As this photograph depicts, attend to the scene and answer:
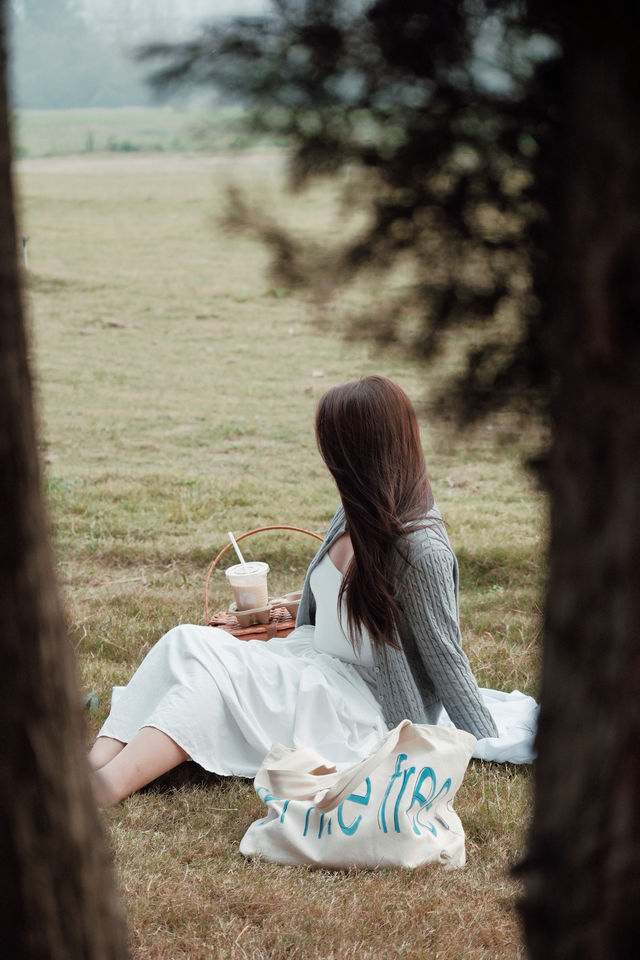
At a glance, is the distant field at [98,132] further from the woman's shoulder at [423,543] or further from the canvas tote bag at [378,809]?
the canvas tote bag at [378,809]

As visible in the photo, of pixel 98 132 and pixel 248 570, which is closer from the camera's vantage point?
pixel 248 570

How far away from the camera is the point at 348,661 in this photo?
10.7ft

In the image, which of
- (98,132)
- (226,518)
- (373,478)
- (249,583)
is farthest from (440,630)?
(98,132)

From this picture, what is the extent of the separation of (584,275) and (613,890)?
22.7 inches

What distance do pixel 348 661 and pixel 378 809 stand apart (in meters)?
0.78

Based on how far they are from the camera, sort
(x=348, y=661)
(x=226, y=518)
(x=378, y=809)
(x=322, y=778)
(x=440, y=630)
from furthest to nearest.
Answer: (x=226, y=518) < (x=348, y=661) < (x=440, y=630) < (x=322, y=778) < (x=378, y=809)

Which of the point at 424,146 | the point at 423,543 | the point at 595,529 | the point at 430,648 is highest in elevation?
the point at 424,146

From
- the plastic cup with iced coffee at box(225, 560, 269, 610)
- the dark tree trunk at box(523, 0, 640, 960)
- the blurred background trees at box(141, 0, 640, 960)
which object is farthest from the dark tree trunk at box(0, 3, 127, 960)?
the plastic cup with iced coffee at box(225, 560, 269, 610)

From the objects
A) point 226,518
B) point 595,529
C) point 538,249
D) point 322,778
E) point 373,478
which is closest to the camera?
point 595,529

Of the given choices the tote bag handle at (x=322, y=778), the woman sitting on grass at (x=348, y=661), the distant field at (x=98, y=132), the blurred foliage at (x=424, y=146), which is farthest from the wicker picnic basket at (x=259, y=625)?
the distant field at (x=98, y=132)

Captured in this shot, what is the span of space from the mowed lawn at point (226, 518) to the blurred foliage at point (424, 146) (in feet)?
0.16

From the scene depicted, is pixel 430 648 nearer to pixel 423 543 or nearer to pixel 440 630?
pixel 440 630

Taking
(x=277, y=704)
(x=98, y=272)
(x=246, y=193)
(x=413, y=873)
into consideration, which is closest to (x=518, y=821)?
(x=413, y=873)

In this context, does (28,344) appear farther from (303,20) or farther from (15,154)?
(303,20)
